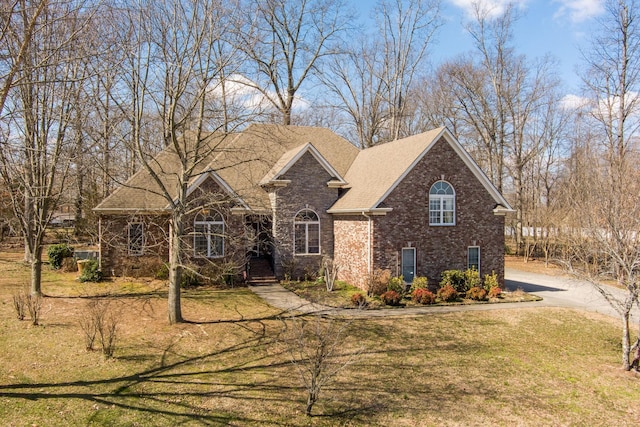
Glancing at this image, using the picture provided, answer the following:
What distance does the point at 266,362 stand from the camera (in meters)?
10.9

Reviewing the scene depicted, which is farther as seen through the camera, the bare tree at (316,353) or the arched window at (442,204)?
the arched window at (442,204)

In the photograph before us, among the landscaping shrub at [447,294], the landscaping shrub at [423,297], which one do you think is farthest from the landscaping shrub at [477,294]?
the landscaping shrub at [423,297]

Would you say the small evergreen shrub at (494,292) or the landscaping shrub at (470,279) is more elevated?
the landscaping shrub at (470,279)

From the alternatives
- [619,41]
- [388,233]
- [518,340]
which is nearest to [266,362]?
[518,340]

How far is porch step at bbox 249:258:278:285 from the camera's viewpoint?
20.8 metres

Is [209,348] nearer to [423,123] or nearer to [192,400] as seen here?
[192,400]

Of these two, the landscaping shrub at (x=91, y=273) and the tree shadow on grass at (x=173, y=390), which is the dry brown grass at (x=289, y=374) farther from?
the landscaping shrub at (x=91, y=273)

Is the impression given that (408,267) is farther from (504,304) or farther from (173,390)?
(173,390)

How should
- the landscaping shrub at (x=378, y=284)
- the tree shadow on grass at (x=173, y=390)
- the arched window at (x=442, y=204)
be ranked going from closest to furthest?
the tree shadow on grass at (x=173, y=390)
the landscaping shrub at (x=378, y=284)
the arched window at (x=442, y=204)

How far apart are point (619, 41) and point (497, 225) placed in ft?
57.3

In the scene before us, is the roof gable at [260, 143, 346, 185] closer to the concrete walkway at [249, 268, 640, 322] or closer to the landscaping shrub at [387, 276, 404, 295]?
the concrete walkway at [249, 268, 640, 322]

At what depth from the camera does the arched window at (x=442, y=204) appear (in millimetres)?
19578

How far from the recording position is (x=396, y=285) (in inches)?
701

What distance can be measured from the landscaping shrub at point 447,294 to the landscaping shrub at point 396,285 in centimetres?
165
